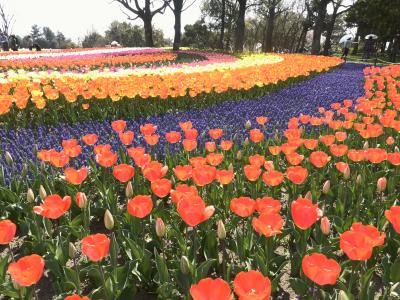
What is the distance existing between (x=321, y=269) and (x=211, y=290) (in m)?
0.47

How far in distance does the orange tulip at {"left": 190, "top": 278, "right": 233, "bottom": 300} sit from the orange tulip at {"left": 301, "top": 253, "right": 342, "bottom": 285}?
14.8 inches

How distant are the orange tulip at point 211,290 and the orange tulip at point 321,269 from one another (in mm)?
377

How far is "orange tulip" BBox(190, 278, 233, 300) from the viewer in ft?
4.85

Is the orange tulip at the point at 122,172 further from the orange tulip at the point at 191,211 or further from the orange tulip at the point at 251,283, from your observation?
the orange tulip at the point at 251,283

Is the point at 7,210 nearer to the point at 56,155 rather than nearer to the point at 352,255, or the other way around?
the point at 56,155

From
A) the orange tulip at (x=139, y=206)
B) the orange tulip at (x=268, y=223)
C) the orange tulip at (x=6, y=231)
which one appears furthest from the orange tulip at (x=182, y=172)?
the orange tulip at (x=6, y=231)

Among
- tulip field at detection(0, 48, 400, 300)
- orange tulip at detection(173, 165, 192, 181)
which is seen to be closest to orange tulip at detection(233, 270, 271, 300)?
tulip field at detection(0, 48, 400, 300)

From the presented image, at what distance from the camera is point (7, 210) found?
3299mm

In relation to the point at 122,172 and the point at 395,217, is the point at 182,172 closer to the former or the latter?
the point at 122,172

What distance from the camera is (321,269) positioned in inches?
64.1

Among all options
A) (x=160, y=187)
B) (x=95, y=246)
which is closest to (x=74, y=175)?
(x=160, y=187)

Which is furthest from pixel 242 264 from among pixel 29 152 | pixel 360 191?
pixel 29 152

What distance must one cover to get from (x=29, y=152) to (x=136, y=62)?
14393mm

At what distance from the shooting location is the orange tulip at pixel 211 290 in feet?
4.85
